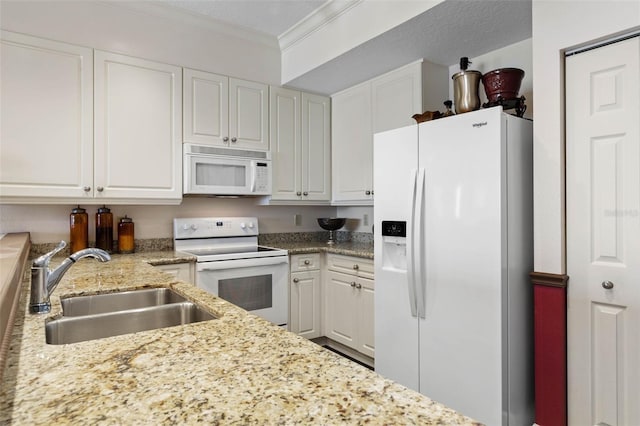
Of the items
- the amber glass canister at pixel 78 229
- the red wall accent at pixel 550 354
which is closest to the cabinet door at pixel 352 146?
the red wall accent at pixel 550 354

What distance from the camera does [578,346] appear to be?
1.72 metres

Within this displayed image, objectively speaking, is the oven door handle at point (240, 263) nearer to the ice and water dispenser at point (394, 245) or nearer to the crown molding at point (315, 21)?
the ice and water dispenser at point (394, 245)

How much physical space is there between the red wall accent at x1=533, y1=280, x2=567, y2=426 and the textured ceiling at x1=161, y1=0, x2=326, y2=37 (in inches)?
91.6

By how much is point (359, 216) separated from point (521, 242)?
1.95 metres

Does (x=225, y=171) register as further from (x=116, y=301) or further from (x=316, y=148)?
(x=116, y=301)

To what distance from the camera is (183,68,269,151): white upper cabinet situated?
2.94 metres

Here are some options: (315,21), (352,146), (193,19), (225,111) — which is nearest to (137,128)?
(225,111)

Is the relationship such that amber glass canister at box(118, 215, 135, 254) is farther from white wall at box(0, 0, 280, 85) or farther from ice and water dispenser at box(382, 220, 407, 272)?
ice and water dispenser at box(382, 220, 407, 272)

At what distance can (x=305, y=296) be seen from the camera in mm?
3209

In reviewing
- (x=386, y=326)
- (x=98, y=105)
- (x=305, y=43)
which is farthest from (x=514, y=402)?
(x=98, y=105)

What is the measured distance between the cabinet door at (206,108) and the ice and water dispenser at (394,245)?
5.13 ft

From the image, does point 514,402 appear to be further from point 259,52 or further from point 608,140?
point 259,52

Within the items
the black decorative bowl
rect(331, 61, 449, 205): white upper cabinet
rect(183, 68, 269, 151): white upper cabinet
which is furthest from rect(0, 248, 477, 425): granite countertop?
the black decorative bowl

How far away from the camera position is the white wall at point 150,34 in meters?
2.42
